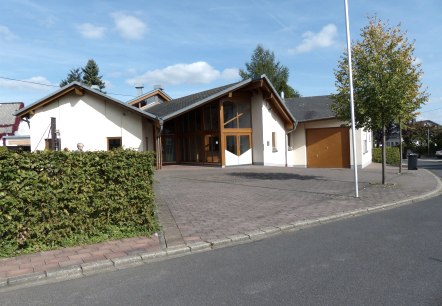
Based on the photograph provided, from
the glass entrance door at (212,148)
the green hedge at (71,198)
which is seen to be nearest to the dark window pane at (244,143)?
the glass entrance door at (212,148)

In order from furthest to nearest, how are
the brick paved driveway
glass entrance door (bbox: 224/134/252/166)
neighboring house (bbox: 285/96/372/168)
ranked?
1. neighboring house (bbox: 285/96/372/168)
2. glass entrance door (bbox: 224/134/252/166)
3. the brick paved driveway

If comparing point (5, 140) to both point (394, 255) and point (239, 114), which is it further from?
point (394, 255)

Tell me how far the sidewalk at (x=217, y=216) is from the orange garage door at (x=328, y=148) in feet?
35.6

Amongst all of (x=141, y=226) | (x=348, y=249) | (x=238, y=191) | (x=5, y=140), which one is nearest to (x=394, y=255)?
(x=348, y=249)

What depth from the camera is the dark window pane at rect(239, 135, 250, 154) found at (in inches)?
1008

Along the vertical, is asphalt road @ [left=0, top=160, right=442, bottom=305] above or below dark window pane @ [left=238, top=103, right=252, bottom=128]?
below

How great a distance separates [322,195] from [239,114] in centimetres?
1446

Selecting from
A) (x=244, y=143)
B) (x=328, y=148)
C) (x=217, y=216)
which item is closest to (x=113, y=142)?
(x=244, y=143)

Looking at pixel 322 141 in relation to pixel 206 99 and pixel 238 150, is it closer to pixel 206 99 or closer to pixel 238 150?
pixel 238 150

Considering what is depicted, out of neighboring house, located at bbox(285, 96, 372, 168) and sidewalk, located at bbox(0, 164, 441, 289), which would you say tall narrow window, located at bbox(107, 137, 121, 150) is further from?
neighboring house, located at bbox(285, 96, 372, 168)

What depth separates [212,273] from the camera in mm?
5340

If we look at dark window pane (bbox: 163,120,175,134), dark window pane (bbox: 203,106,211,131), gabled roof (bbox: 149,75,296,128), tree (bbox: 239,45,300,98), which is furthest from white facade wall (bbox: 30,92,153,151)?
tree (bbox: 239,45,300,98)

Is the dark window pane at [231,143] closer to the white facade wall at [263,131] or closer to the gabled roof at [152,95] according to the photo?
the white facade wall at [263,131]

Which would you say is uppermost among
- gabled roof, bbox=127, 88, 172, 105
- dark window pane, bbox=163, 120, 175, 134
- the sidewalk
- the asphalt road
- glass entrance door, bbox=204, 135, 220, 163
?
gabled roof, bbox=127, 88, 172, 105
